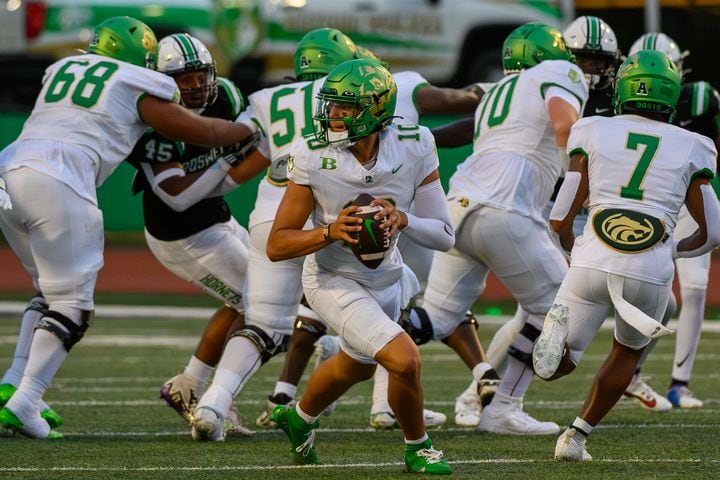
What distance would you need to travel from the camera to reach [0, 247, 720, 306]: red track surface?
15.3 meters

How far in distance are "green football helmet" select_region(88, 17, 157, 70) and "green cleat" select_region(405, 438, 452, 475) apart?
7.97ft

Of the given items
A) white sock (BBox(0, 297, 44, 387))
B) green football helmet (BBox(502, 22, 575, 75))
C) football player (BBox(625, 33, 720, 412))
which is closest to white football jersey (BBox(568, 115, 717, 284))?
green football helmet (BBox(502, 22, 575, 75))

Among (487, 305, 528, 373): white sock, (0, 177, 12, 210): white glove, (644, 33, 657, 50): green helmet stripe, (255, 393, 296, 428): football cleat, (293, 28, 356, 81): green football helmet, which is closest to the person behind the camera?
(0, 177, 12, 210): white glove

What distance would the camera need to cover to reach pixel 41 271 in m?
6.70

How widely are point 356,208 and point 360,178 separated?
23cm

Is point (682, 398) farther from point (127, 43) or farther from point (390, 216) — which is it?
point (127, 43)

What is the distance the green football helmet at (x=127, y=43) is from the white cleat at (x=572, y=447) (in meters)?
2.65

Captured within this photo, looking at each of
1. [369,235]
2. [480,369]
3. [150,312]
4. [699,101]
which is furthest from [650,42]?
[150,312]

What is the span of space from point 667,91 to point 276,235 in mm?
1652

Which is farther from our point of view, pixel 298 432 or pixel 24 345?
pixel 24 345

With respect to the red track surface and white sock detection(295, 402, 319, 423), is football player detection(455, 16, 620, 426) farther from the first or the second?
the red track surface

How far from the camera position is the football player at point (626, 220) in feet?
18.9

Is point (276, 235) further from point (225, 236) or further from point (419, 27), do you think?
point (419, 27)

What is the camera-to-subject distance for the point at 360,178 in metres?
5.59
